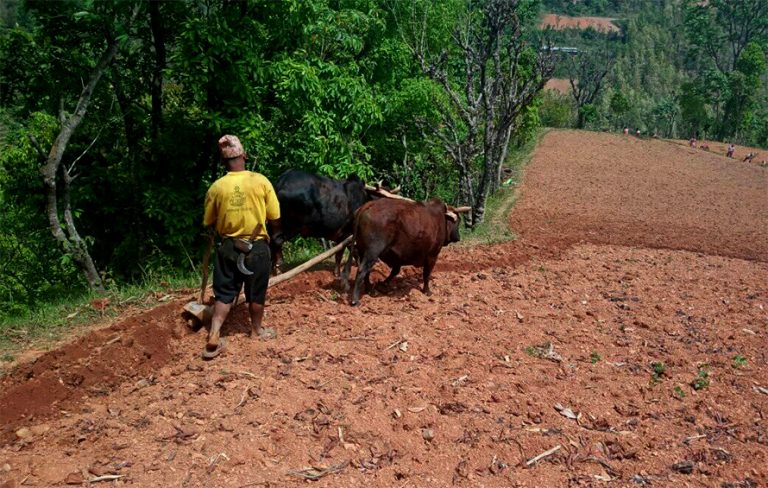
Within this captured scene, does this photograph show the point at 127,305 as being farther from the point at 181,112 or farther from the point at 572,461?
the point at 181,112

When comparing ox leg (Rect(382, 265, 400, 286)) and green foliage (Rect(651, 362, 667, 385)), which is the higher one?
ox leg (Rect(382, 265, 400, 286))

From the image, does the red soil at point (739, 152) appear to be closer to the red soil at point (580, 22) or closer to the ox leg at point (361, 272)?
the ox leg at point (361, 272)

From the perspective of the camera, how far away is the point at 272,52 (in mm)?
11367

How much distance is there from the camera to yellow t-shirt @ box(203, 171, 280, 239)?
17.7 ft

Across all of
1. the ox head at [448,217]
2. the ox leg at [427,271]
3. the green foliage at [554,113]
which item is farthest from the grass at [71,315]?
the green foliage at [554,113]

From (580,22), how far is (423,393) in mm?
143918

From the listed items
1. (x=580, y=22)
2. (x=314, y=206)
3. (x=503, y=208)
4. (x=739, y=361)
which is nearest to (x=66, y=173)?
(x=314, y=206)

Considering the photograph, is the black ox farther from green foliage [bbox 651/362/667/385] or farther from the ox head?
green foliage [bbox 651/362/667/385]

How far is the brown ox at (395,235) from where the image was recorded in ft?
23.0

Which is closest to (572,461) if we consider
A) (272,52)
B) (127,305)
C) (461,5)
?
(127,305)

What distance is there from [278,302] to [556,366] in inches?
130

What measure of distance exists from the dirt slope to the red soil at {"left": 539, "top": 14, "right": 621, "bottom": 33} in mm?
124878

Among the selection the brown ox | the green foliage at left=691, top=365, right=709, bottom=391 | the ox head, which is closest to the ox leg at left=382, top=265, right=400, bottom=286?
the brown ox

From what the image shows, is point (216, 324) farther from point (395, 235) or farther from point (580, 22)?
point (580, 22)
